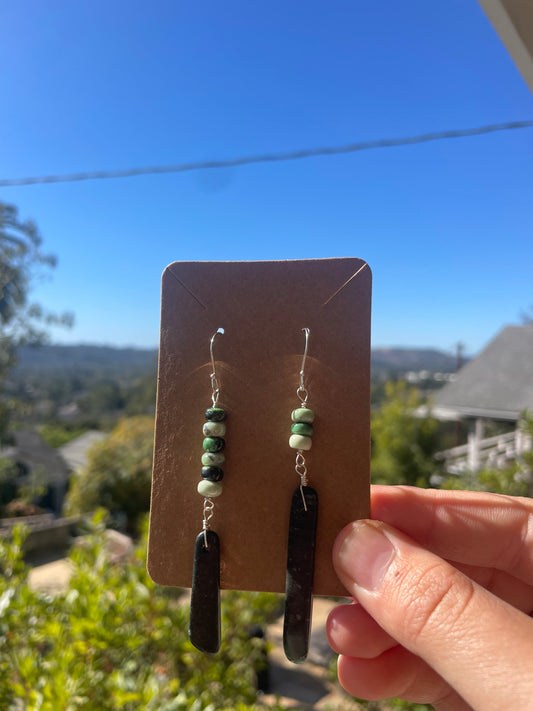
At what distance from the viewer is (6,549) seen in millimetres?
1415

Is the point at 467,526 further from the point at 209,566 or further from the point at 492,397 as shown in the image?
the point at 492,397

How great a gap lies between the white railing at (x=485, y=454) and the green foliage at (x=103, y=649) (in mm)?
5005

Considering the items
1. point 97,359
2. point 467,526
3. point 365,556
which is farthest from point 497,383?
point 97,359

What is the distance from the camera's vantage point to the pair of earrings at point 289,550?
0.53 metres

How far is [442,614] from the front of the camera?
0.48 meters

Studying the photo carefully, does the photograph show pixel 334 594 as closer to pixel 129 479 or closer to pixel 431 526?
pixel 431 526

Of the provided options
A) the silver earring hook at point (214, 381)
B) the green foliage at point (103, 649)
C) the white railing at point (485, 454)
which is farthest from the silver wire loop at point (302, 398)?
the white railing at point (485, 454)

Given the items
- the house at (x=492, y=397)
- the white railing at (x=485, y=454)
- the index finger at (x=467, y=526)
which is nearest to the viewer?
the index finger at (x=467, y=526)

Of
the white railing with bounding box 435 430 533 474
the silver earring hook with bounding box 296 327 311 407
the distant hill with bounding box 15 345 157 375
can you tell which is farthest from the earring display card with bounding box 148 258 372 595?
the distant hill with bounding box 15 345 157 375

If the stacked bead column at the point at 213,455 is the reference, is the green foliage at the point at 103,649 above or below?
below

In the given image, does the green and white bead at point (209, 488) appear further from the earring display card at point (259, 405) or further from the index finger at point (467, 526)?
the index finger at point (467, 526)

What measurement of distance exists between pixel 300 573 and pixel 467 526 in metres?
0.39

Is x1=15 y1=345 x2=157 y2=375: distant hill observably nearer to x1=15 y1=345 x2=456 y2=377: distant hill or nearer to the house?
x1=15 y1=345 x2=456 y2=377: distant hill

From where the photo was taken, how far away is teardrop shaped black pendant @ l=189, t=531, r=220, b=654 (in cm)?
56
